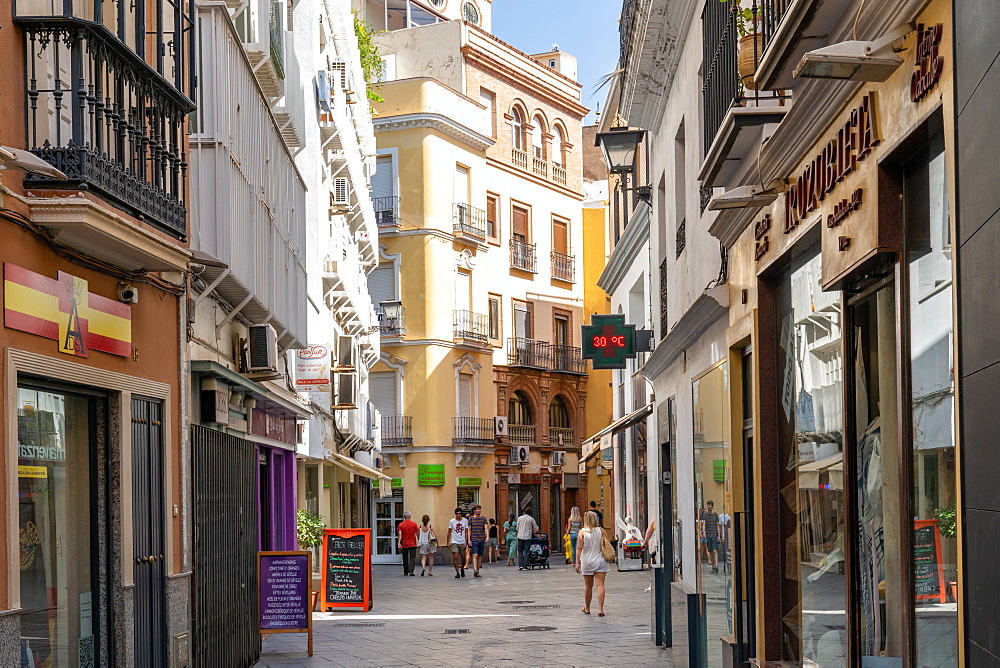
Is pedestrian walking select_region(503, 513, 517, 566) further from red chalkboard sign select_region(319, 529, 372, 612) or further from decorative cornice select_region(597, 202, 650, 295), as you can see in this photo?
red chalkboard sign select_region(319, 529, 372, 612)

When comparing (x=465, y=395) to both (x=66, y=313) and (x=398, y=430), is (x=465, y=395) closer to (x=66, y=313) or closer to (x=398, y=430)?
(x=398, y=430)

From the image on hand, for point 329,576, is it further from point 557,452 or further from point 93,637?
point 557,452

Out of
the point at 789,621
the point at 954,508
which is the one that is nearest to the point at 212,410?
the point at 789,621

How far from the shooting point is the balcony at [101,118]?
7.75m

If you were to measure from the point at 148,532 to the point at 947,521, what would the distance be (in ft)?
22.5

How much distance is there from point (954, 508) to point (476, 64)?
45480mm

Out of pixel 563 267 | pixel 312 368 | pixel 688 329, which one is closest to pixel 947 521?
pixel 688 329

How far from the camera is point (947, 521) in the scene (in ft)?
17.4

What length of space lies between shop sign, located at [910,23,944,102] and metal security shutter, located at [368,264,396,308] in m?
42.0

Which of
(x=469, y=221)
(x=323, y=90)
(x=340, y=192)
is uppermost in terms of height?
(x=469, y=221)

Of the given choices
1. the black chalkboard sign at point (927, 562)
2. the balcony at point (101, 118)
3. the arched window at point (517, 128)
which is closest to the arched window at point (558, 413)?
the arched window at point (517, 128)

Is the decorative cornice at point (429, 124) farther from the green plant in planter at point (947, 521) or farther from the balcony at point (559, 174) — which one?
the green plant in planter at point (947, 521)

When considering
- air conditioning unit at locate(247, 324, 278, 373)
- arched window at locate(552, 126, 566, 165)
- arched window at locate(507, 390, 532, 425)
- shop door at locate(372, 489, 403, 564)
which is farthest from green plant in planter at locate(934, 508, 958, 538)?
arched window at locate(552, 126, 566, 165)

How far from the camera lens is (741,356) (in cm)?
1124
